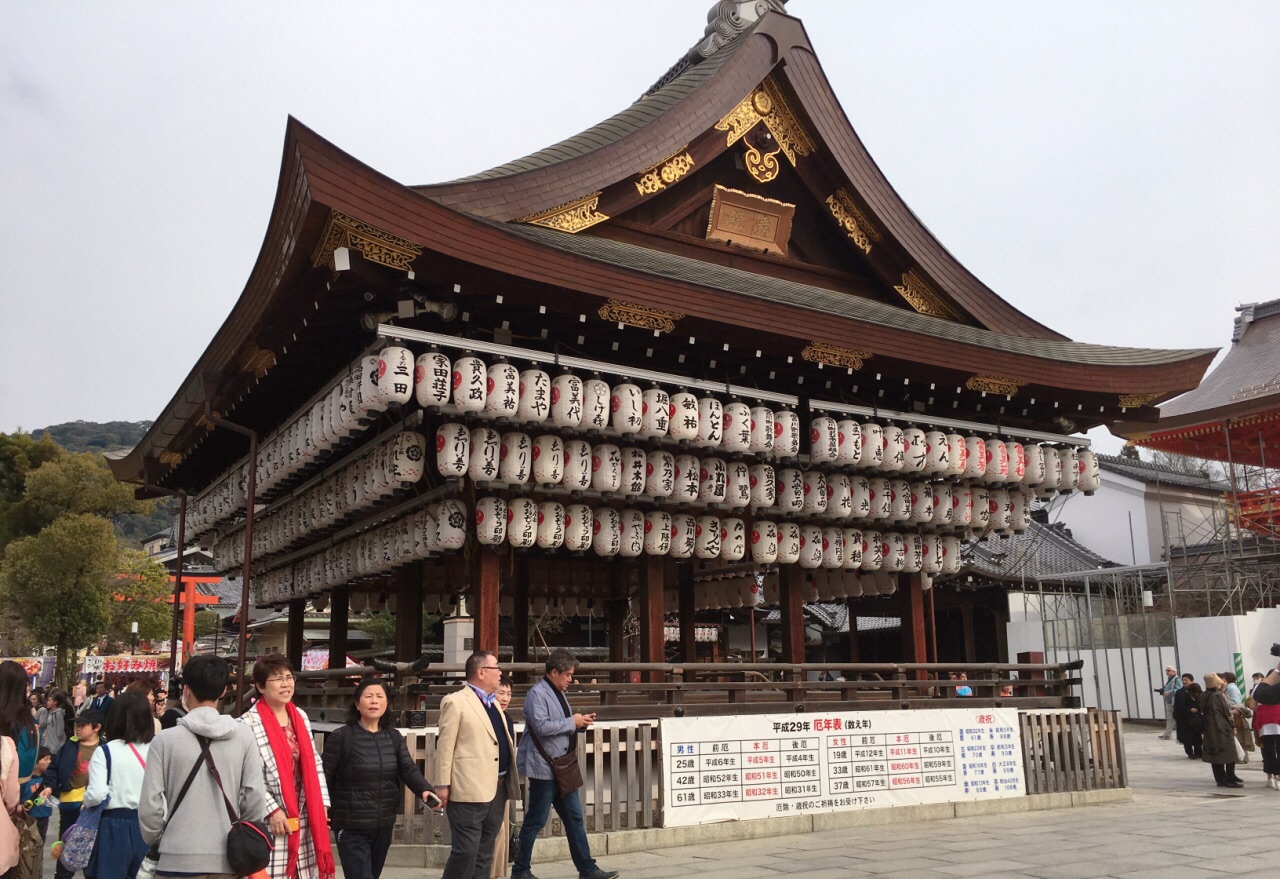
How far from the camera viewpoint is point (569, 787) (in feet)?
26.3

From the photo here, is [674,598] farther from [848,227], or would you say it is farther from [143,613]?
[143,613]

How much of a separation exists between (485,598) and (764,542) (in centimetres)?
403

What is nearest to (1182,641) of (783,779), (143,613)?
(783,779)

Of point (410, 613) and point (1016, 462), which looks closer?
point (1016, 462)

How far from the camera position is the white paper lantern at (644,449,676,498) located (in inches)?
477

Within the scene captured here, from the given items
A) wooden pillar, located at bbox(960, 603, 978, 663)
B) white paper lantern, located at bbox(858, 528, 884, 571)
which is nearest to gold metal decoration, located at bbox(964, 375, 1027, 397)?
white paper lantern, located at bbox(858, 528, 884, 571)

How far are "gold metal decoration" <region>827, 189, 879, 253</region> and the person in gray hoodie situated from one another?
40.8 feet

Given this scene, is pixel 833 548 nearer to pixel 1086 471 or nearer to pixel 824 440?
pixel 824 440

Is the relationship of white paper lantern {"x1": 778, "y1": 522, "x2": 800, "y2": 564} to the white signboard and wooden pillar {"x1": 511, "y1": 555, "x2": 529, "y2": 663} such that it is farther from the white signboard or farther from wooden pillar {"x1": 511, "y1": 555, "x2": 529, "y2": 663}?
wooden pillar {"x1": 511, "y1": 555, "x2": 529, "y2": 663}

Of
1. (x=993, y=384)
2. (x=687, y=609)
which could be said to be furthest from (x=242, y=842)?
(x=993, y=384)

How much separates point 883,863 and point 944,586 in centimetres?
2488

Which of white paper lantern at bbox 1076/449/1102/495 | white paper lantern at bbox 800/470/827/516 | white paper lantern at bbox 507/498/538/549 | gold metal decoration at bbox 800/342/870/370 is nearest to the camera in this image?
white paper lantern at bbox 507/498/538/549

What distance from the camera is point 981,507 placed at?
15016 millimetres

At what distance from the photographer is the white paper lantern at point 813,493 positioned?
1348 centimetres
